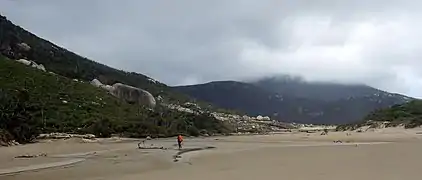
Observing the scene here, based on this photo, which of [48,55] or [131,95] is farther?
[48,55]

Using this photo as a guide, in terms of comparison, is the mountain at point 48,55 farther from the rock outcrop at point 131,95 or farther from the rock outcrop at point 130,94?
the rock outcrop at point 131,95

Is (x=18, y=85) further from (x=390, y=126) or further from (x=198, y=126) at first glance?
(x=390, y=126)

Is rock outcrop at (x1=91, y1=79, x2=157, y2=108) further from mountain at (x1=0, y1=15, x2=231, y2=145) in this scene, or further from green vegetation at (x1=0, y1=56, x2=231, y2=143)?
green vegetation at (x1=0, y1=56, x2=231, y2=143)

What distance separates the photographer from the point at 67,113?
223ft

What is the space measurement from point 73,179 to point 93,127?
48170mm

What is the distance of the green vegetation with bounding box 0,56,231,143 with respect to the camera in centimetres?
4591

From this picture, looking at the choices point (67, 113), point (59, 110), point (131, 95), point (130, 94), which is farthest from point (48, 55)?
point (67, 113)

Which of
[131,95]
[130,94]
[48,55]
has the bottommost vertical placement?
[131,95]

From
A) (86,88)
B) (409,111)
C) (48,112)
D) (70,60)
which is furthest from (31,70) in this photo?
(409,111)

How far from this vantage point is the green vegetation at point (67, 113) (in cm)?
4591

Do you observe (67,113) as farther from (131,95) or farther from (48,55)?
(48,55)

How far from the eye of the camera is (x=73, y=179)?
15.6m

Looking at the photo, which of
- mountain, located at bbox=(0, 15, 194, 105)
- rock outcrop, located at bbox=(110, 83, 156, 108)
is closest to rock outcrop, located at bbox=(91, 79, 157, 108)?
rock outcrop, located at bbox=(110, 83, 156, 108)

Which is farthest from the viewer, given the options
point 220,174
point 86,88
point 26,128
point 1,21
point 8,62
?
point 1,21
